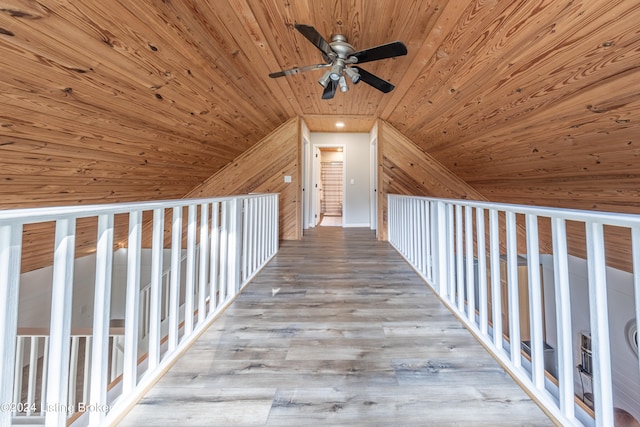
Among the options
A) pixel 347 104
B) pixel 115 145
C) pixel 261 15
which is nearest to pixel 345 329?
pixel 261 15

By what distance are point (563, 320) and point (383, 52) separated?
183cm

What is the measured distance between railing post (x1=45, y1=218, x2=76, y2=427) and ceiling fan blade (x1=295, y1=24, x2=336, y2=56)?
5.31 ft

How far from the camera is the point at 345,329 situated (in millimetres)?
1561

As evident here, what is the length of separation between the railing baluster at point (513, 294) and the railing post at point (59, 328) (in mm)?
1708

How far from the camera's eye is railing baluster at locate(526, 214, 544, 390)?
1.04m

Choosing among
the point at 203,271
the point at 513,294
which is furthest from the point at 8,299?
the point at 513,294

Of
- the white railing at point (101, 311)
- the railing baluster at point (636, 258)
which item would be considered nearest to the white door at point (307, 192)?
the white railing at point (101, 311)

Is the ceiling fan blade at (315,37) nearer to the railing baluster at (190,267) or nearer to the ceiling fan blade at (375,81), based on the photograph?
the ceiling fan blade at (375,81)

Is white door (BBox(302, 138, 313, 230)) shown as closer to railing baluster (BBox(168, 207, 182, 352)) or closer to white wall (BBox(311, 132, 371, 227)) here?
white wall (BBox(311, 132, 371, 227))

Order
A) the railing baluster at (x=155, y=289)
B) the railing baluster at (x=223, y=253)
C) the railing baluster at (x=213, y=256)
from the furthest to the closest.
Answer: the railing baluster at (x=223, y=253), the railing baluster at (x=213, y=256), the railing baluster at (x=155, y=289)

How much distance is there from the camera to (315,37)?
1718 mm

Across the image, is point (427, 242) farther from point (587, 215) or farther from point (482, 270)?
point (587, 215)

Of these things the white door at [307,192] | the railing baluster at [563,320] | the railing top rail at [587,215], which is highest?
the white door at [307,192]

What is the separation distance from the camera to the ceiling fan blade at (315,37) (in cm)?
162
